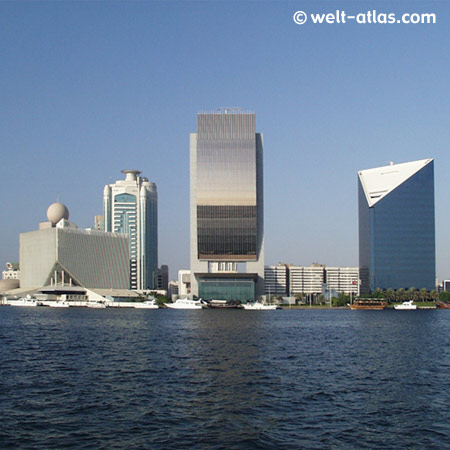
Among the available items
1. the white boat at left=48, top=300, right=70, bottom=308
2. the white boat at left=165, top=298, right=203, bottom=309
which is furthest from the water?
the white boat at left=48, top=300, right=70, bottom=308

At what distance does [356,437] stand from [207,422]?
267 inches

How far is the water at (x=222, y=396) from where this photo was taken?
1085 inches

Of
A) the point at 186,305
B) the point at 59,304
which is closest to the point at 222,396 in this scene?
the point at 186,305

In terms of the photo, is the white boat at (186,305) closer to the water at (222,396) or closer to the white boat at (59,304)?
the white boat at (59,304)

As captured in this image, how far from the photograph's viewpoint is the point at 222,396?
1416 inches

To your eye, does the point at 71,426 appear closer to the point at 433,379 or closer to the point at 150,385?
the point at 150,385

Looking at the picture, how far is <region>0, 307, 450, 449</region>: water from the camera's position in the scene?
27.5 metres

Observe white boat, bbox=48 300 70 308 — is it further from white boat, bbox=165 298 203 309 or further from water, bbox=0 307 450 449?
water, bbox=0 307 450 449

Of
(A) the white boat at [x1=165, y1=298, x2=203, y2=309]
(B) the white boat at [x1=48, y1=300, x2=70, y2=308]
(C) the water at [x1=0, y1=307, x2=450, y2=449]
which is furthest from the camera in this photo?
(B) the white boat at [x1=48, y1=300, x2=70, y2=308]

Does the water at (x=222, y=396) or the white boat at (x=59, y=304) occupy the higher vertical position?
the water at (x=222, y=396)

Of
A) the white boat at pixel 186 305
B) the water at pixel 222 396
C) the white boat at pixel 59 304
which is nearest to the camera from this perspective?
the water at pixel 222 396

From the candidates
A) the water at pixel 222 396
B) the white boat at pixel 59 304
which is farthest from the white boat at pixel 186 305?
the water at pixel 222 396

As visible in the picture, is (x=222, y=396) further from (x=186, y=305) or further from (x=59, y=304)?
(x=59, y=304)

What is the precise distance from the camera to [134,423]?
29.8m
